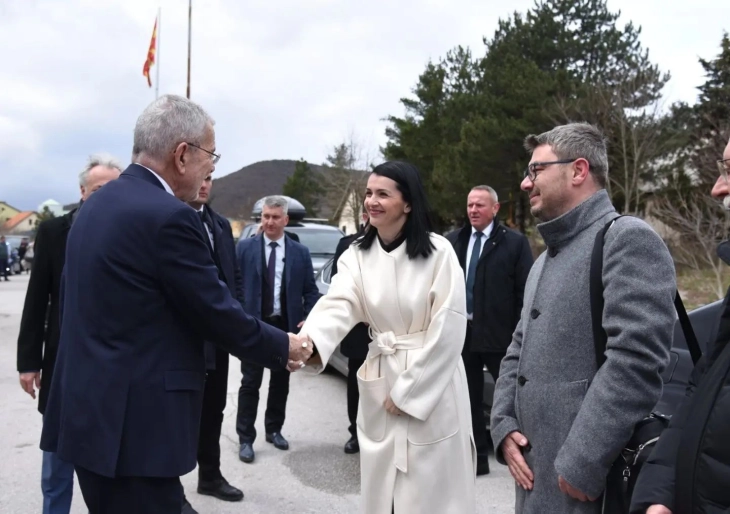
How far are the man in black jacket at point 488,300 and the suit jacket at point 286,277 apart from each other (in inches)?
57.3

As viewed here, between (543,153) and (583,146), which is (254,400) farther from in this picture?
(583,146)

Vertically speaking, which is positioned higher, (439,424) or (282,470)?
(439,424)

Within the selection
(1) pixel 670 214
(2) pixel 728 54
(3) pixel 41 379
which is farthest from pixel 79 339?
(2) pixel 728 54

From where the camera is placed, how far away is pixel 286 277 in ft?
19.6

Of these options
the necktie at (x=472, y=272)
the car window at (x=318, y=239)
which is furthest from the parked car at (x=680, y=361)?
the car window at (x=318, y=239)

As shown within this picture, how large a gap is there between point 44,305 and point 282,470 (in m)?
2.34

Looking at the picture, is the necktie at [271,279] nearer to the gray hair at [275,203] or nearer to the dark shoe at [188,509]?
the gray hair at [275,203]

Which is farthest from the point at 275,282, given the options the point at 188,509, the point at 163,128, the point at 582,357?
the point at 582,357

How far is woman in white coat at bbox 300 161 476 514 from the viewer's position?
3145 millimetres

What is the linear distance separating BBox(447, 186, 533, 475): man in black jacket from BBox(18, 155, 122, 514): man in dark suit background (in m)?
2.97

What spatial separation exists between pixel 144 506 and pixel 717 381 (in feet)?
6.07

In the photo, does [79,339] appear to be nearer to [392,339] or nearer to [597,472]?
[392,339]

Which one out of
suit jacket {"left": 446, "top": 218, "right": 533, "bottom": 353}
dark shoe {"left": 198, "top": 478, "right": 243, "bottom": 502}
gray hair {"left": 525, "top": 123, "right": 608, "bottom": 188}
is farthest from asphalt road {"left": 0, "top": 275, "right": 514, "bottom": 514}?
gray hair {"left": 525, "top": 123, "right": 608, "bottom": 188}

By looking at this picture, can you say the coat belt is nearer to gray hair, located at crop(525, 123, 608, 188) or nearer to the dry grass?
gray hair, located at crop(525, 123, 608, 188)
